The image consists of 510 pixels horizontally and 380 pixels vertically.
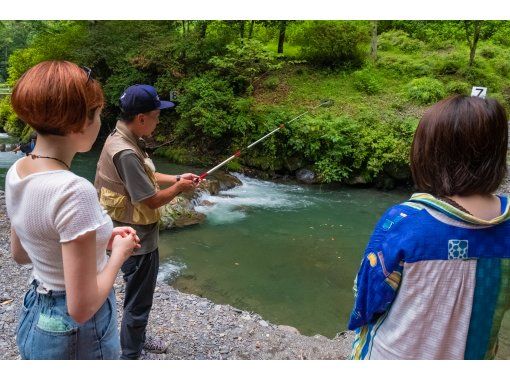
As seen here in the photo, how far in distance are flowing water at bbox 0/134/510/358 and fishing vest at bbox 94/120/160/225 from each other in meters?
2.82

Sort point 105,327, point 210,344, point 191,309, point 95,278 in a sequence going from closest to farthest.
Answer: point 95,278 → point 105,327 → point 210,344 → point 191,309

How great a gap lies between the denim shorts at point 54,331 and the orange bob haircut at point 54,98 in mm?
556

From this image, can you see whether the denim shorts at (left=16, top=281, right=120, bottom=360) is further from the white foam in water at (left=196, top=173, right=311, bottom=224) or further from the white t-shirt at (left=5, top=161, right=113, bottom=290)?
the white foam in water at (left=196, top=173, right=311, bottom=224)

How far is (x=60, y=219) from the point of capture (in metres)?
1.25

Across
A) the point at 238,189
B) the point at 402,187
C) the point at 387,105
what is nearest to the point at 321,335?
the point at 238,189

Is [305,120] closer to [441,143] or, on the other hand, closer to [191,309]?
[191,309]

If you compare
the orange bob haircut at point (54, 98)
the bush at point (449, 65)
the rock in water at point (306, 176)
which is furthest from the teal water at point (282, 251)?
the bush at point (449, 65)

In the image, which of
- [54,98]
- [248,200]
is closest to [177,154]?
[248,200]

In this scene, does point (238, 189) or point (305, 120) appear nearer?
point (238, 189)

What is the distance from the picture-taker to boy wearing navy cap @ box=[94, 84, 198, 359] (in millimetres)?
2553

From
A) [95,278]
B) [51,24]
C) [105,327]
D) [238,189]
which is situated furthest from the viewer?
[51,24]

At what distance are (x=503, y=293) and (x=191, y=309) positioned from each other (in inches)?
139

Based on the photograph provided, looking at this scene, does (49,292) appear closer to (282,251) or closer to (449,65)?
(282,251)

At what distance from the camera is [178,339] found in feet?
12.3
